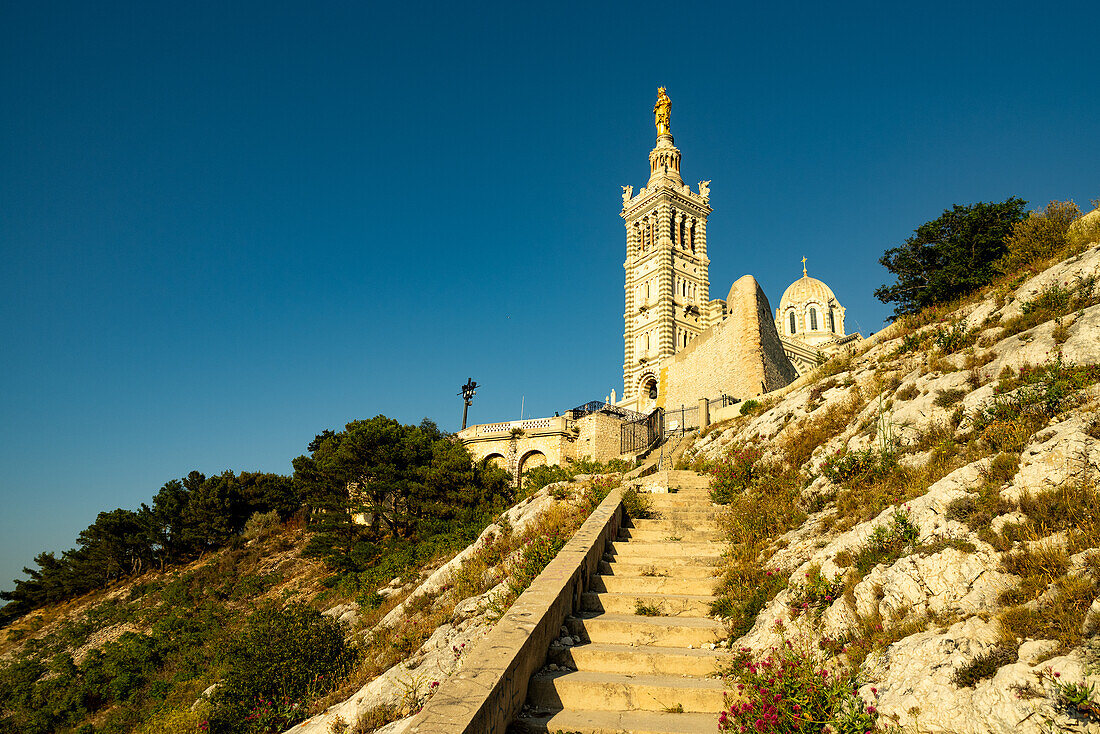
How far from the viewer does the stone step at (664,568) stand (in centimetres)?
679

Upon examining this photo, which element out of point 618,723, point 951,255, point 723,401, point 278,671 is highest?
point 951,255

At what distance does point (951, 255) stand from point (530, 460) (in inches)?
884

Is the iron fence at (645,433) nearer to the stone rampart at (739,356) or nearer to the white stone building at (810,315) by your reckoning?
the stone rampart at (739,356)

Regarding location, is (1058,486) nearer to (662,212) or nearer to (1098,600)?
(1098,600)

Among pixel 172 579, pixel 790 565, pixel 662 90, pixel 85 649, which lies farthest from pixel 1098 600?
pixel 662 90

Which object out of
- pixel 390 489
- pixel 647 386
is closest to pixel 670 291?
pixel 647 386

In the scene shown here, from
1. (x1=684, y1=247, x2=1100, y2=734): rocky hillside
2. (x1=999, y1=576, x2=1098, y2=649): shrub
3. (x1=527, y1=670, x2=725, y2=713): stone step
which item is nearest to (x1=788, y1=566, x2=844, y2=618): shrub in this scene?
(x1=684, y1=247, x2=1100, y2=734): rocky hillside

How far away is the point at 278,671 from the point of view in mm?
7629

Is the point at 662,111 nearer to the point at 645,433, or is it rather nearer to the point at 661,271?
the point at 661,271

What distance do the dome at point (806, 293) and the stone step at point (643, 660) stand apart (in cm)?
5193

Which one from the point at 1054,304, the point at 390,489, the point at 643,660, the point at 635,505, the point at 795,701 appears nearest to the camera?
the point at 795,701

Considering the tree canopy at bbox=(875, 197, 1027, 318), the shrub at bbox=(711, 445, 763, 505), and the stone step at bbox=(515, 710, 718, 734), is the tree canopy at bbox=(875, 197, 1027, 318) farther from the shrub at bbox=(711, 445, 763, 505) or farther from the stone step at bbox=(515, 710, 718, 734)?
the stone step at bbox=(515, 710, 718, 734)

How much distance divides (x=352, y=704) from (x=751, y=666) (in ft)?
14.3

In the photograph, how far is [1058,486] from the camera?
4625 millimetres
